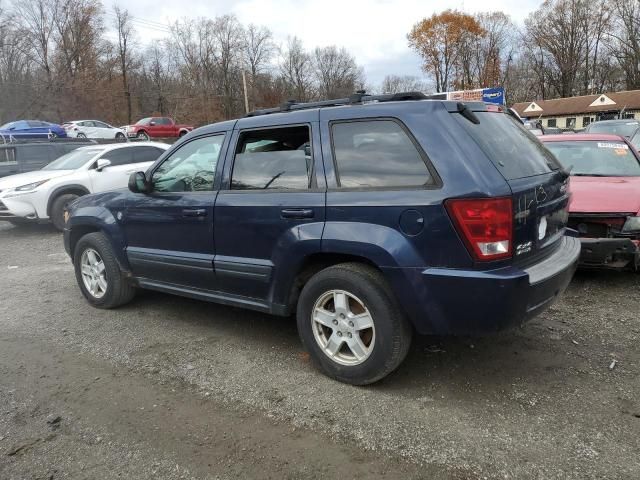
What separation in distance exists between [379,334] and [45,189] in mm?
8843

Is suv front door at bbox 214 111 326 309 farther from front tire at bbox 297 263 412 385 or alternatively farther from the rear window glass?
the rear window glass

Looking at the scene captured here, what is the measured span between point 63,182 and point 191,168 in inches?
268

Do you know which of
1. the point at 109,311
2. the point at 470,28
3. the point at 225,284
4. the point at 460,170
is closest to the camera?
the point at 460,170

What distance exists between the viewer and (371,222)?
304 cm

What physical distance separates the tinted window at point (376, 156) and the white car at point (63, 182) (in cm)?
809

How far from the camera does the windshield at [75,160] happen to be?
1034 centimetres

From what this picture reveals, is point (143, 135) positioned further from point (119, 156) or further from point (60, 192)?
point (60, 192)

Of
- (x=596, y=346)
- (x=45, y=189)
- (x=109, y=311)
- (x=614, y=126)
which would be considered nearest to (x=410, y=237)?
(x=596, y=346)

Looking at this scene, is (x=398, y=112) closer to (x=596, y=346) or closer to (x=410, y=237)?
(x=410, y=237)

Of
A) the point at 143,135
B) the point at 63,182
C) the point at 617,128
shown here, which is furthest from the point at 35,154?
the point at 143,135

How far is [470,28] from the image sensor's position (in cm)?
7575

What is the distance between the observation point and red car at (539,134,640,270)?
4715 millimetres

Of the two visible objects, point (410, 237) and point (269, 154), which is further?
point (269, 154)

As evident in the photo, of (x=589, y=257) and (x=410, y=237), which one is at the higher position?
(x=410, y=237)
